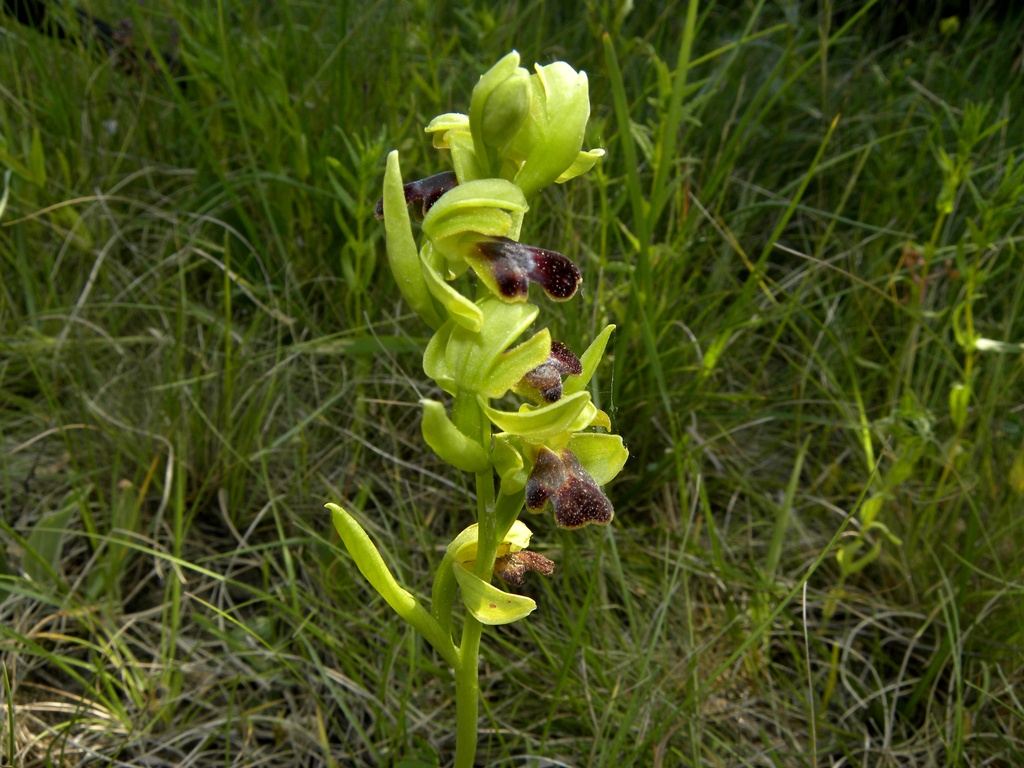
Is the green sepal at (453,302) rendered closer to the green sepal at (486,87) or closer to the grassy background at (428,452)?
the green sepal at (486,87)

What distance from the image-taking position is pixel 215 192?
2.75 metres

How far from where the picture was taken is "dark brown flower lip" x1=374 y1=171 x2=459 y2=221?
4.16 feet

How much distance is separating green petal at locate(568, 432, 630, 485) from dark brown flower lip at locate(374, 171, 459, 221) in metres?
0.36

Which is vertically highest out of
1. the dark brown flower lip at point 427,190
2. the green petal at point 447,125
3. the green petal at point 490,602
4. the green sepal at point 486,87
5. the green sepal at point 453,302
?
the green sepal at point 486,87

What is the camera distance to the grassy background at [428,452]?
1.86 m

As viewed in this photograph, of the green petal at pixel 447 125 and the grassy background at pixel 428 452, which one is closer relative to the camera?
the green petal at pixel 447 125

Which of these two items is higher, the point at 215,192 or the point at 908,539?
the point at 215,192

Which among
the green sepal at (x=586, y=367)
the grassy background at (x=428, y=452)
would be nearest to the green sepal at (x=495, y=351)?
the green sepal at (x=586, y=367)

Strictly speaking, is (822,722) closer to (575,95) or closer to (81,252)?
(575,95)

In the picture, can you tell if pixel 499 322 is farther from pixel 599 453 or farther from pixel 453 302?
pixel 599 453

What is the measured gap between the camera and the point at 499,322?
1.16 meters

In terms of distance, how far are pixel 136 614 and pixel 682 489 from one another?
3.70ft

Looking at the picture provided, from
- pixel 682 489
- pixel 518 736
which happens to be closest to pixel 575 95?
pixel 682 489

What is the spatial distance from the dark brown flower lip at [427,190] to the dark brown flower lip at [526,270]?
0.13m
